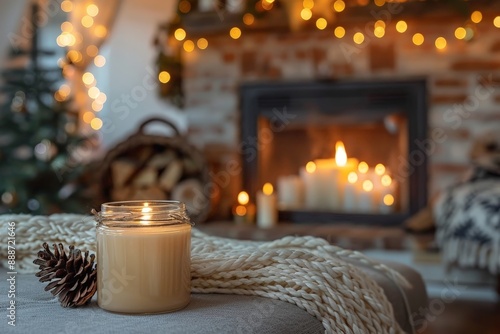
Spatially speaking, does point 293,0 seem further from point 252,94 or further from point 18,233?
point 18,233

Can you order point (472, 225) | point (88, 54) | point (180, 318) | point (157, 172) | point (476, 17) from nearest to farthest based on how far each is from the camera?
point (180, 318)
point (472, 225)
point (476, 17)
point (157, 172)
point (88, 54)

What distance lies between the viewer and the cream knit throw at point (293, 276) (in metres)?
→ 0.79

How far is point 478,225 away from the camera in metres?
2.35

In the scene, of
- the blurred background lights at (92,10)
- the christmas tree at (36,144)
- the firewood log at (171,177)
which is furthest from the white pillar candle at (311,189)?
the blurred background lights at (92,10)

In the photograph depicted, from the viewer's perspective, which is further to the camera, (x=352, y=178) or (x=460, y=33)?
(x=352, y=178)

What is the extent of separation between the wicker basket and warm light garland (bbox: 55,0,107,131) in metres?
0.56

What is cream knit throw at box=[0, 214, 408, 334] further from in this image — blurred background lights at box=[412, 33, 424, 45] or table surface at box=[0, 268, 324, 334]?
blurred background lights at box=[412, 33, 424, 45]

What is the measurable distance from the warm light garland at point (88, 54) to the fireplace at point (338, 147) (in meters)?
1.06

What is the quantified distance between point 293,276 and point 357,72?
2392mm

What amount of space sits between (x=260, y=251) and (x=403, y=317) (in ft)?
0.96

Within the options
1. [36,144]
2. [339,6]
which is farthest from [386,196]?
[36,144]

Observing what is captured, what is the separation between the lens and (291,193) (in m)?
3.18

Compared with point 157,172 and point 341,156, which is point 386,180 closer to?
point 341,156

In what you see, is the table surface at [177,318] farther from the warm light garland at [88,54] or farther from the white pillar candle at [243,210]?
the warm light garland at [88,54]
